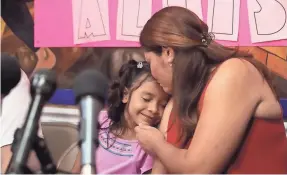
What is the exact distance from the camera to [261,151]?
3.54ft

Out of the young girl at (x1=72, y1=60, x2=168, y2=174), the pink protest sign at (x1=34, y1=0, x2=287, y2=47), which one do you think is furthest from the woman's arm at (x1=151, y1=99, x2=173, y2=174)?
the pink protest sign at (x1=34, y1=0, x2=287, y2=47)

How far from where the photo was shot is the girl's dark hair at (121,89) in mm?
1461

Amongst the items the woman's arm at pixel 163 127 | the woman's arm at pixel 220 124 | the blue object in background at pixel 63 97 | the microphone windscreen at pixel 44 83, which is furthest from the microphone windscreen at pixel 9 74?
the blue object in background at pixel 63 97

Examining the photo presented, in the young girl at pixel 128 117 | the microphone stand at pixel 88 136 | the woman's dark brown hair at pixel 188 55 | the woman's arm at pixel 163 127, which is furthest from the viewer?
the young girl at pixel 128 117

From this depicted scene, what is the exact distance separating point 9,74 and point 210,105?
43cm

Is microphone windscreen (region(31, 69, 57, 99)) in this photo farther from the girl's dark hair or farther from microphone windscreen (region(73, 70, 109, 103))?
the girl's dark hair

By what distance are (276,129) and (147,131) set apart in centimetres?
30

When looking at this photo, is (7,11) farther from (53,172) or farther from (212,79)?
(53,172)

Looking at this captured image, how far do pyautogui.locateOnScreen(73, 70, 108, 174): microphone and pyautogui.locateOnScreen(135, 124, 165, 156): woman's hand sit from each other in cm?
35

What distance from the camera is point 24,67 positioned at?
63.8 inches

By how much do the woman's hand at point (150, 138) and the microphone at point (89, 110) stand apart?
1.14 feet

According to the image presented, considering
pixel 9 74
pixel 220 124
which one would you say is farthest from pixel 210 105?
pixel 9 74

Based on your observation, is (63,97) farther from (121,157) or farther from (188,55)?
(188,55)

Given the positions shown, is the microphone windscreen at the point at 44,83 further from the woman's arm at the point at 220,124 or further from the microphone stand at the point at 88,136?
the woman's arm at the point at 220,124
